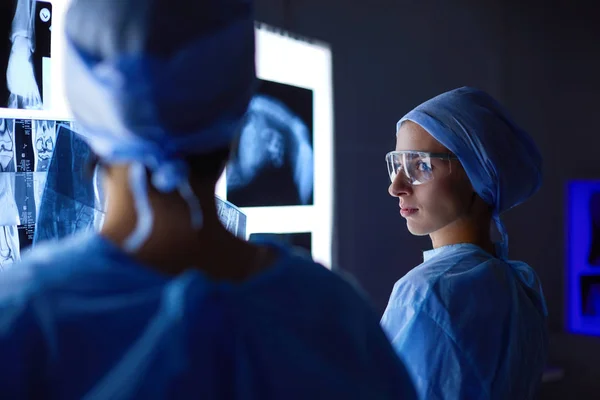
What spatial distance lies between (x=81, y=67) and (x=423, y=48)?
2.30 metres

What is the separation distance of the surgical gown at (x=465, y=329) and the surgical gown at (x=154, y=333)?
674 mm

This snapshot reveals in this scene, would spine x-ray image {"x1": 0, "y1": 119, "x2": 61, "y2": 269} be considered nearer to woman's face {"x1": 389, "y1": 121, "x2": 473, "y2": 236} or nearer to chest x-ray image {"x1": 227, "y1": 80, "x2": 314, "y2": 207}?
chest x-ray image {"x1": 227, "y1": 80, "x2": 314, "y2": 207}

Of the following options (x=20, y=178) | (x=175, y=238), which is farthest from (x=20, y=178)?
(x=175, y=238)

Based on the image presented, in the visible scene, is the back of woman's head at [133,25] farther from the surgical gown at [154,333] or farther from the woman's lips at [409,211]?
the woman's lips at [409,211]

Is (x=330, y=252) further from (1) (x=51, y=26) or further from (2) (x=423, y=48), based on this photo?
(1) (x=51, y=26)

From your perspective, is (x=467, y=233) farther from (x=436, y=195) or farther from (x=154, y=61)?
(x=154, y=61)

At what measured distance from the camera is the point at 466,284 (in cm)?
138

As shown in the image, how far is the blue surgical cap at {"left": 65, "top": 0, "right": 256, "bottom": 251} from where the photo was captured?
63 centimetres

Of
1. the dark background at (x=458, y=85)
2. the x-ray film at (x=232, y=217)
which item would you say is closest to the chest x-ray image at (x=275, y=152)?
the x-ray film at (x=232, y=217)

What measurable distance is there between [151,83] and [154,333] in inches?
9.7

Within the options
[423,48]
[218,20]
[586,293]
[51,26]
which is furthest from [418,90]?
[218,20]

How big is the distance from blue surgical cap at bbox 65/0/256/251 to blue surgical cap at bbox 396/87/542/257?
954 mm

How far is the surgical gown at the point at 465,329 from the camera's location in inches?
52.8

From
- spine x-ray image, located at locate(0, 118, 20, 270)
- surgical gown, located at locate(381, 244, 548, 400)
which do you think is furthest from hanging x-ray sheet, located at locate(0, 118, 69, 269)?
surgical gown, located at locate(381, 244, 548, 400)
